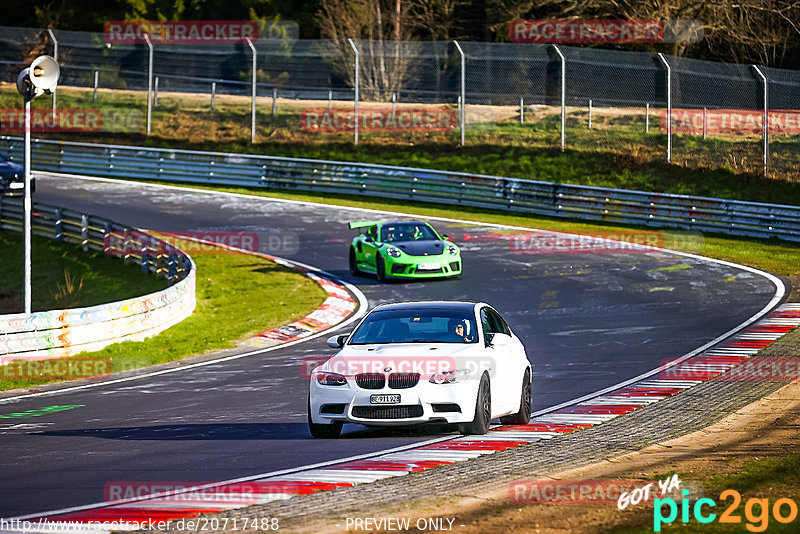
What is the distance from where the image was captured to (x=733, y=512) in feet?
25.9

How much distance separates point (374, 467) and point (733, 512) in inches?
124

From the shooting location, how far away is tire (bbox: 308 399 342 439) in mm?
11211

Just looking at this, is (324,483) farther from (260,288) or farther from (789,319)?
(260,288)

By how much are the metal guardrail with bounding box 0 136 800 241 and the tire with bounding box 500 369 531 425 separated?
18.7m

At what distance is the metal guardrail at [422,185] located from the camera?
30.2 m

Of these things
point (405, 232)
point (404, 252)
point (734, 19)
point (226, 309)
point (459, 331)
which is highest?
point (734, 19)

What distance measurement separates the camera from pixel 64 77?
158 ft

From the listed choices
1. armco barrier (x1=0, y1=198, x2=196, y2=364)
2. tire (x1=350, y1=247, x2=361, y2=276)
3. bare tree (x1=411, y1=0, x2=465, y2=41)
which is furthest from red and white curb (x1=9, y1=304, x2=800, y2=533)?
bare tree (x1=411, y1=0, x2=465, y2=41)

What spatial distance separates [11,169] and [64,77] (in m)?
15.5

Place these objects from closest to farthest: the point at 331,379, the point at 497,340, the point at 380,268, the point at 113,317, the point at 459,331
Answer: the point at 331,379
the point at 497,340
the point at 459,331
the point at 113,317
the point at 380,268

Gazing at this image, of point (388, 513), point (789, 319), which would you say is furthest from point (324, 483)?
point (789, 319)

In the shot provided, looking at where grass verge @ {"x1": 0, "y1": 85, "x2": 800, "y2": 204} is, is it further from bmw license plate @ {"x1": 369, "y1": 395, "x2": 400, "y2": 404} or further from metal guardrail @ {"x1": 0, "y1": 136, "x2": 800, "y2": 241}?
bmw license plate @ {"x1": 369, "y1": 395, "x2": 400, "y2": 404}

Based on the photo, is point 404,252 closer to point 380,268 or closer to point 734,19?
point 380,268

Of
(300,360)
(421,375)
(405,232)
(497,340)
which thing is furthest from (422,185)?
(421,375)
